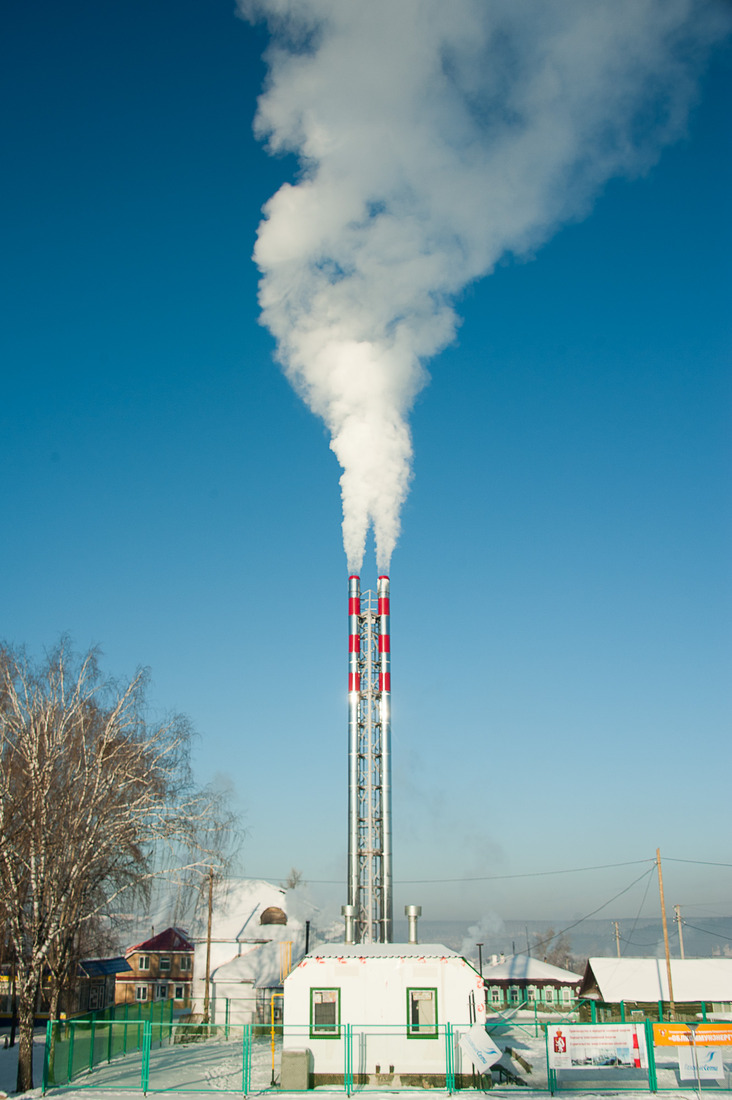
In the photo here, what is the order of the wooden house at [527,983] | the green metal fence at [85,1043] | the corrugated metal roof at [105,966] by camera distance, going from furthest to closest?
the wooden house at [527,983] → the corrugated metal roof at [105,966] → the green metal fence at [85,1043]

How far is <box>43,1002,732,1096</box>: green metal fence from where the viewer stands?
64.3ft

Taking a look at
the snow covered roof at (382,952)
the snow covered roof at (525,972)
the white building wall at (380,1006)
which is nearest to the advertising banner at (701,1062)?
the white building wall at (380,1006)

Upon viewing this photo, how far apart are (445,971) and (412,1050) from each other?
2066 mm

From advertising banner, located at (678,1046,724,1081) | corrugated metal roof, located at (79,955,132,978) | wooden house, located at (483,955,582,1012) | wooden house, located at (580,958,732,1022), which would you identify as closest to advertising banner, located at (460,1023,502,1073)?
advertising banner, located at (678,1046,724,1081)

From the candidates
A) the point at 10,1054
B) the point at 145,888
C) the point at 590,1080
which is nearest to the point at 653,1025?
the point at 590,1080

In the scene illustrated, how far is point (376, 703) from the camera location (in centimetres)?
3831

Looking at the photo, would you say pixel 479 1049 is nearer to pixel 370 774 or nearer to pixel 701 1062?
pixel 701 1062

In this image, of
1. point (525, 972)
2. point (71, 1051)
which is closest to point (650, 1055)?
point (71, 1051)

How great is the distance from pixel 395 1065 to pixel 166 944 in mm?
40064

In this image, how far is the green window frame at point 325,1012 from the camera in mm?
21828

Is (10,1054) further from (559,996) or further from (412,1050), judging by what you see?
(559,996)

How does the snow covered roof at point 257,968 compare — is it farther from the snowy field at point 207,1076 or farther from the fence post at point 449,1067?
the fence post at point 449,1067

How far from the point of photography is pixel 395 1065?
21531mm

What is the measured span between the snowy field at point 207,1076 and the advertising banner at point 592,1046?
70 centimetres
